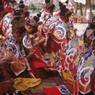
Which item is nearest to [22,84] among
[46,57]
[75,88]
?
[75,88]

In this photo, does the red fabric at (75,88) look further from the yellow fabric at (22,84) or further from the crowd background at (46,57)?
the yellow fabric at (22,84)

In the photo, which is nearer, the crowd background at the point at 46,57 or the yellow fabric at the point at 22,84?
the crowd background at the point at 46,57

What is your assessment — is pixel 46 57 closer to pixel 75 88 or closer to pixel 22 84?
pixel 22 84

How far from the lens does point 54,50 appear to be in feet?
36.0

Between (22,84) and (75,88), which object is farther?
(22,84)

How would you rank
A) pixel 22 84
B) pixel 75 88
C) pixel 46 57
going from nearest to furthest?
1. pixel 75 88
2. pixel 22 84
3. pixel 46 57

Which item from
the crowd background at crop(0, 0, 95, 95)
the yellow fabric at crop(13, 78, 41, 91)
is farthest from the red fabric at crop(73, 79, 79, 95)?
the yellow fabric at crop(13, 78, 41, 91)

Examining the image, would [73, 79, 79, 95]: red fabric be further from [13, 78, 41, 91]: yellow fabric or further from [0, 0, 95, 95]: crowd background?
[13, 78, 41, 91]: yellow fabric

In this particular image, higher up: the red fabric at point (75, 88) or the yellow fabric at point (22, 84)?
the red fabric at point (75, 88)

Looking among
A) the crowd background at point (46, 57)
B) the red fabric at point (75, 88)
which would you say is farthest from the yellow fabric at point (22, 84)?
the red fabric at point (75, 88)

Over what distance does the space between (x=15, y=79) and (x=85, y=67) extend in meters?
1.73

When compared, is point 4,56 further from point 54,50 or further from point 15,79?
point 54,50

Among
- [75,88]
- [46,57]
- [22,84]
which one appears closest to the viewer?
[75,88]

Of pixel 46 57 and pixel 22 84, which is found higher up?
pixel 22 84
